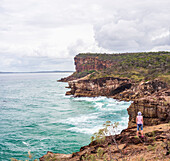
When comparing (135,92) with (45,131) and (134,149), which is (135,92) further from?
(134,149)

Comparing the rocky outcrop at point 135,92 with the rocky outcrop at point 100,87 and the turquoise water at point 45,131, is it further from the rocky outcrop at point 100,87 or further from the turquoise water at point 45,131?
the turquoise water at point 45,131

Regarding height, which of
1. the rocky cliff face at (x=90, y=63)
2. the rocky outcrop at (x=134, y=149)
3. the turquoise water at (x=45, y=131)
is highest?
the rocky cliff face at (x=90, y=63)

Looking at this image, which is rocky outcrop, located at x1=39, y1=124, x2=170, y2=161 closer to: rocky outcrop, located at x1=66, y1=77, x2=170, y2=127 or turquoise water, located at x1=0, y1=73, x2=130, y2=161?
rocky outcrop, located at x1=66, y1=77, x2=170, y2=127

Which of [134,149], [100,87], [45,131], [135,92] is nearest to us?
[134,149]

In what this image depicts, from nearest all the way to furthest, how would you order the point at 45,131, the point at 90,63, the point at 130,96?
1. the point at 45,131
2. the point at 130,96
3. the point at 90,63

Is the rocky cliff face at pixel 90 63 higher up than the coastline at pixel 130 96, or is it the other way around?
the rocky cliff face at pixel 90 63

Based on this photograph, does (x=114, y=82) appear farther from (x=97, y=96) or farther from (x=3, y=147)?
(x=3, y=147)

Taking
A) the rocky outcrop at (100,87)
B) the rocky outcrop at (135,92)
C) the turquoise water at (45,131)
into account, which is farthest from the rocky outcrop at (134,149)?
the rocky outcrop at (100,87)

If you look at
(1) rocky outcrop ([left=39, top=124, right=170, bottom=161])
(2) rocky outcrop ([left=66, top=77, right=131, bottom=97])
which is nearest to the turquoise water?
(1) rocky outcrop ([left=39, top=124, right=170, bottom=161])

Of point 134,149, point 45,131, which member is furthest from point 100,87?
point 134,149

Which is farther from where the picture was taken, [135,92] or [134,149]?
[135,92]

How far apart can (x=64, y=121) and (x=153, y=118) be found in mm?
17219

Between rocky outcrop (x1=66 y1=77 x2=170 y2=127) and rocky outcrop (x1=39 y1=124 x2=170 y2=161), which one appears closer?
rocky outcrop (x1=39 y1=124 x2=170 y2=161)

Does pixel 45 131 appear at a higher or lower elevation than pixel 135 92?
lower
